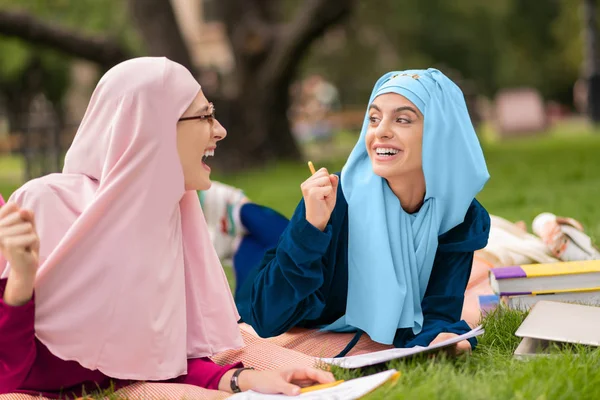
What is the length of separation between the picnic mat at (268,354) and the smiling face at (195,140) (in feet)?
2.28

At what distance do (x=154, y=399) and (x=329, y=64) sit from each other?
30.8 metres

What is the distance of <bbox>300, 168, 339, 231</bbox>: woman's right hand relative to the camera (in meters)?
3.14

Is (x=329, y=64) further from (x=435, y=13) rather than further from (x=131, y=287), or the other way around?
(x=131, y=287)

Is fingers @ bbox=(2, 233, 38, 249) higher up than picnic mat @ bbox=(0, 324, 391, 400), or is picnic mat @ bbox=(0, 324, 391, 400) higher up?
fingers @ bbox=(2, 233, 38, 249)

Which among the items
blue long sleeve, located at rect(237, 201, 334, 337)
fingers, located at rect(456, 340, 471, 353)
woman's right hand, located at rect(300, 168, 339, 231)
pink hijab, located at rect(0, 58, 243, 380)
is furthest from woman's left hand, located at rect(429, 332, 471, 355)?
pink hijab, located at rect(0, 58, 243, 380)

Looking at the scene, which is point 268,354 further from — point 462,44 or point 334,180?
point 462,44

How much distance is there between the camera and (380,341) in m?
3.31

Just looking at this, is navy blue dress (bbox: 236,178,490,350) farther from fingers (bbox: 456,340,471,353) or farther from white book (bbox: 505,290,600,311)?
white book (bbox: 505,290,600,311)

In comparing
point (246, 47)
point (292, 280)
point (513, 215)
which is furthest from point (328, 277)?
point (246, 47)

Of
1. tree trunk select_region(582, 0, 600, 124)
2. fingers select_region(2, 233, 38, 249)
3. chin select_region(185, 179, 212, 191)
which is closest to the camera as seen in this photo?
fingers select_region(2, 233, 38, 249)

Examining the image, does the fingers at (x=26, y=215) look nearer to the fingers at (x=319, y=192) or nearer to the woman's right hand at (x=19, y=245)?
the woman's right hand at (x=19, y=245)

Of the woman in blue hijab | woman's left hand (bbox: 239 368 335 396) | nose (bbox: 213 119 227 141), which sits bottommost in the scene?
woman's left hand (bbox: 239 368 335 396)

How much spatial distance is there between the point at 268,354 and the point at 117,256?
0.80m

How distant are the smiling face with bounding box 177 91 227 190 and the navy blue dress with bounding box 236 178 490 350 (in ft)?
1.38
